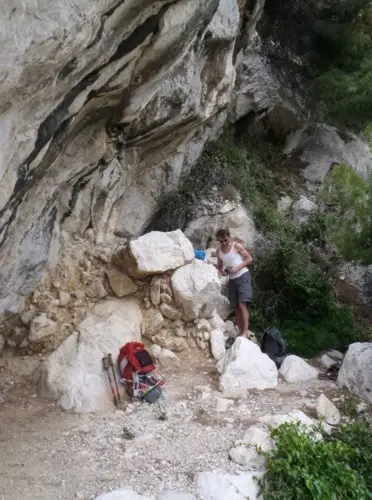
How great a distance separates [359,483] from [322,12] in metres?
12.0

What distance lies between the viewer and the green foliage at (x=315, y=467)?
4.21 meters

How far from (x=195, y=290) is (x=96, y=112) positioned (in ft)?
8.79

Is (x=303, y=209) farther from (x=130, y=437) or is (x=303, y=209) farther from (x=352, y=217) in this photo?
(x=130, y=437)

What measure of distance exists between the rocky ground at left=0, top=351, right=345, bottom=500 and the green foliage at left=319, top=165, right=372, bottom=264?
9.40 feet

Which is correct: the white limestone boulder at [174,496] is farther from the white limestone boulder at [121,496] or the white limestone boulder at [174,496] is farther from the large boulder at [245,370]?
the large boulder at [245,370]

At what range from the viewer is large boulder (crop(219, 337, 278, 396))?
5.93 meters

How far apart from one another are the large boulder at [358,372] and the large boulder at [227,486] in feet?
7.17

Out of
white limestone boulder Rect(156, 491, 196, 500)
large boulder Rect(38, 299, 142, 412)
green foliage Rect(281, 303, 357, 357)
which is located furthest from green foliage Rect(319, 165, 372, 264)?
white limestone boulder Rect(156, 491, 196, 500)

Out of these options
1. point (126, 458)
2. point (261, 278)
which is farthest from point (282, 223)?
point (126, 458)

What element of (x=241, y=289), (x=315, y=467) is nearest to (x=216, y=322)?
(x=241, y=289)

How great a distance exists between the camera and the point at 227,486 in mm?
4219

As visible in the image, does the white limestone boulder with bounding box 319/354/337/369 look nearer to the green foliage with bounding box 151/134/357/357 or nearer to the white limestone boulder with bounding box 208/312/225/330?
the green foliage with bounding box 151/134/357/357

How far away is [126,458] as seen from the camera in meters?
4.59

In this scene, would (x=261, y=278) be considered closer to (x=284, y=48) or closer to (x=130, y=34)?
(x=130, y=34)
